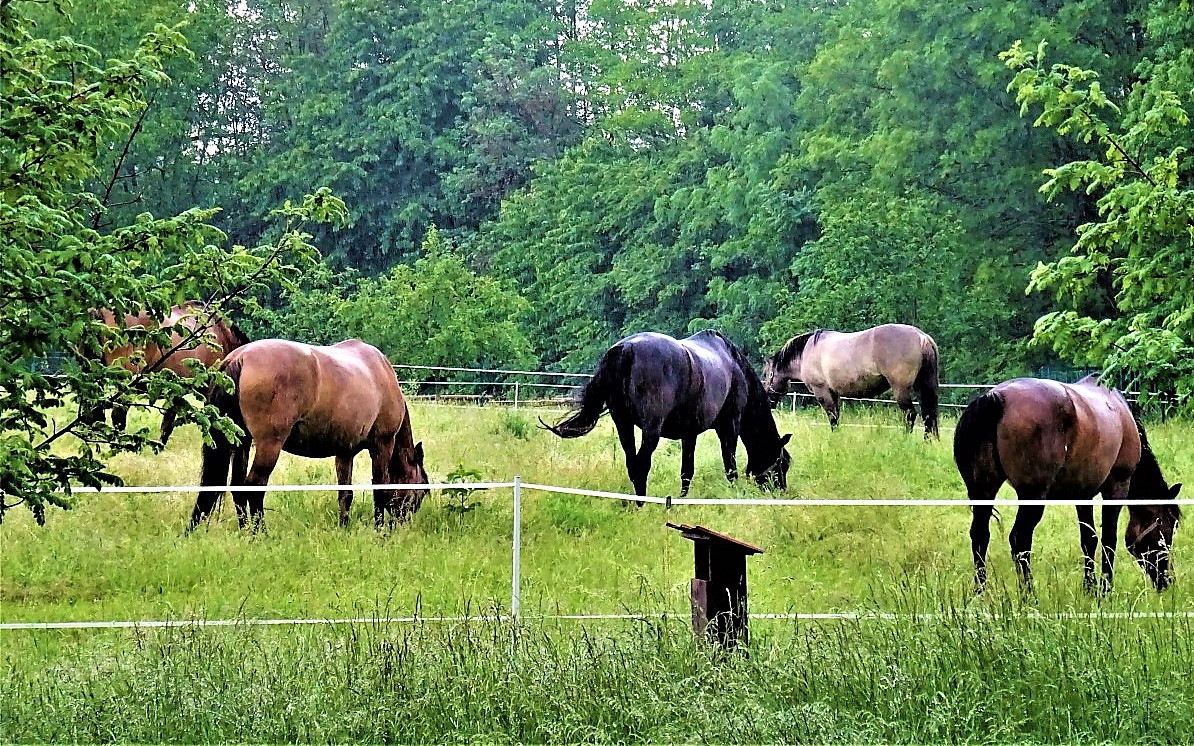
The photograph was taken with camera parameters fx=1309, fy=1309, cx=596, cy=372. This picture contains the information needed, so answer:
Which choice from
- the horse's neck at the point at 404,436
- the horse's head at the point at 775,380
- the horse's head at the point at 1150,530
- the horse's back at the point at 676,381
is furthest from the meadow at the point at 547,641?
the horse's head at the point at 775,380

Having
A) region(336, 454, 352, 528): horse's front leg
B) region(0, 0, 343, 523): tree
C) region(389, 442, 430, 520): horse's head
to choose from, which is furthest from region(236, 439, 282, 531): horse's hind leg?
region(0, 0, 343, 523): tree

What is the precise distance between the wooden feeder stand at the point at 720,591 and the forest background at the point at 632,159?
1908 centimetres

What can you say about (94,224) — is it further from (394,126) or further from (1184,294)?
(394,126)

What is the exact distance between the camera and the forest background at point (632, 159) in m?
29.8

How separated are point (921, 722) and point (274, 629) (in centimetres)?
373

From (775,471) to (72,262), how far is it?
10106 mm

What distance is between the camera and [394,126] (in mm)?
46250

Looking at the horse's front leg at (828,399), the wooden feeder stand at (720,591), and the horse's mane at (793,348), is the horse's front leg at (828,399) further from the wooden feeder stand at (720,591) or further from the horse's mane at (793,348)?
the wooden feeder stand at (720,591)

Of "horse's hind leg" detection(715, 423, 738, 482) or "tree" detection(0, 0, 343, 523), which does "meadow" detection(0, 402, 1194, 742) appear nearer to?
"tree" detection(0, 0, 343, 523)

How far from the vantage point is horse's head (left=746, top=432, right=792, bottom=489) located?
14.0 metres

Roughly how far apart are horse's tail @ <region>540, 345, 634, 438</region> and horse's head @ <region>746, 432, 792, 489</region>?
2062mm

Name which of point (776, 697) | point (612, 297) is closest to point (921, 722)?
point (776, 697)

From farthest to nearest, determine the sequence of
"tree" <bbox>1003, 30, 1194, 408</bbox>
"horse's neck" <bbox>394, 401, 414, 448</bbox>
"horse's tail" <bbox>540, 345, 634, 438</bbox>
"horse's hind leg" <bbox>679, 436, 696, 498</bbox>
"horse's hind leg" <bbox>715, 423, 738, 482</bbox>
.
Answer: "horse's hind leg" <bbox>715, 423, 738, 482</bbox>
"horse's hind leg" <bbox>679, 436, 696, 498</bbox>
"horse's tail" <bbox>540, 345, 634, 438</bbox>
"horse's neck" <bbox>394, 401, 414, 448</bbox>
"tree" <bbox>1003, 30, 1194, 408</bbox>

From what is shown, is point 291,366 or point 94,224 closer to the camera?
point 94,224
